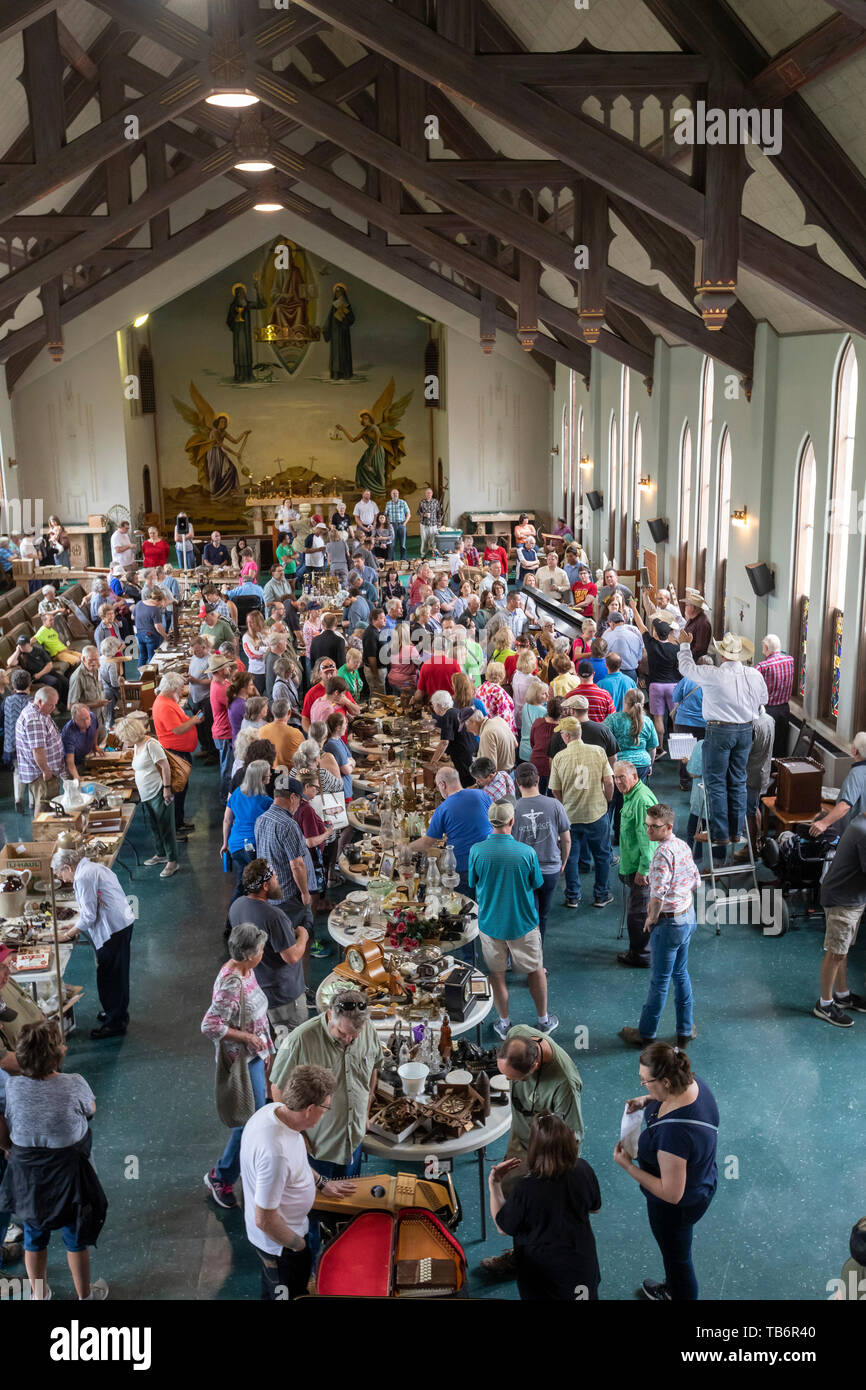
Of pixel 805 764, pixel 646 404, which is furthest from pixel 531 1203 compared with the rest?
pixel 646 404

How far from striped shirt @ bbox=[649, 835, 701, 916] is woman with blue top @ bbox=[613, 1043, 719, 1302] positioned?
2094mm

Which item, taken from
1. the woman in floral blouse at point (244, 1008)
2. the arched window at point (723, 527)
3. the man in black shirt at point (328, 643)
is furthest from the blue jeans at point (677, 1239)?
the arched window at point (723, 527)

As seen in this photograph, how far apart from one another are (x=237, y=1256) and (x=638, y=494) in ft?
51.0

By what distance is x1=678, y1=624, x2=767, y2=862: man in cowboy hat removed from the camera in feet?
31.1

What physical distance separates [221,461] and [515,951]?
24.2 metres

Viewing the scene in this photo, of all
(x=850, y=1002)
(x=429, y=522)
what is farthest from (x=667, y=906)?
(x=429, y=522)

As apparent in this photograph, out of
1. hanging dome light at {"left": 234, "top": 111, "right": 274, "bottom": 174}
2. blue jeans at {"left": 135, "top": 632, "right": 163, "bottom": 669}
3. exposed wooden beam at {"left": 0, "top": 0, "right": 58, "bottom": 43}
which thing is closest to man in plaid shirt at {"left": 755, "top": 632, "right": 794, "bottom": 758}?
blue jeans at {"left": 135, "top": 632, "right": 163, "bottom": 669}

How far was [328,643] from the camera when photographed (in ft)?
40.2

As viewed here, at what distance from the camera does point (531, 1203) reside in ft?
14.2

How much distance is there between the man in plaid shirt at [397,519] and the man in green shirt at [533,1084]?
19373 mm

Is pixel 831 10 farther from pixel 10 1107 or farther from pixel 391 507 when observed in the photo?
pixel 391 507

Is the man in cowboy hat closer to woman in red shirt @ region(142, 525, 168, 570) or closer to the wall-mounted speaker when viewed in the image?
the wall-mounted speaker

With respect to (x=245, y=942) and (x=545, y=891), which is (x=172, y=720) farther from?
(x=245, y=942)

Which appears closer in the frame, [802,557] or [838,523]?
[838,523]
